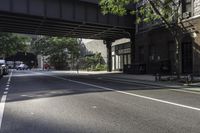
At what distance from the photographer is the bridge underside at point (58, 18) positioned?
1375 inches

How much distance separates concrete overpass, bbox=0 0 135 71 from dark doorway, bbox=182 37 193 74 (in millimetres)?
10028

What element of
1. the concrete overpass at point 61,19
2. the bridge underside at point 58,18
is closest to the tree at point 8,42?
the bridge underside at point 58,18

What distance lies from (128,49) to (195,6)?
20772mm

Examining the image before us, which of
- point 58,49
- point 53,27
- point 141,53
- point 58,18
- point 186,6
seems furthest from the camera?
point 58,49

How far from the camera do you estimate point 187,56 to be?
35.6 m

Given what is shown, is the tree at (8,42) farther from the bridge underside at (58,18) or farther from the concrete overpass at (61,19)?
the concrete overpass at (61,19)

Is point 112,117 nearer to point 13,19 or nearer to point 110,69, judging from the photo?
point 13,19

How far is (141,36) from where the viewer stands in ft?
146

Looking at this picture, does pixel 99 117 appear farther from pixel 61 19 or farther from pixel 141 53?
pixel 141 53

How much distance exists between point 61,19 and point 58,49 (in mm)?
43343

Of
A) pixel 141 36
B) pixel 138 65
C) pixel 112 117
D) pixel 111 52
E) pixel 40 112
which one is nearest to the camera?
pixel 112 117

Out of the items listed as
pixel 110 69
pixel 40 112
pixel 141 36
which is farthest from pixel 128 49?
pixel 40 112

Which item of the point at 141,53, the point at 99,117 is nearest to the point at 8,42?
the point at 141,53

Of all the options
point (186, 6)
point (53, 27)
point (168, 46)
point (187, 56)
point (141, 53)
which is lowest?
point (187, 56)
